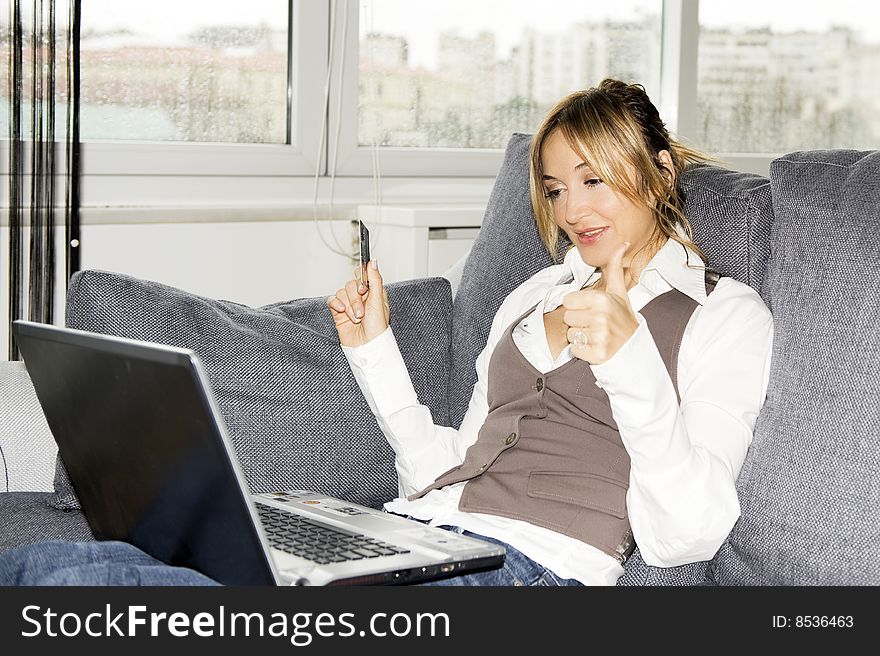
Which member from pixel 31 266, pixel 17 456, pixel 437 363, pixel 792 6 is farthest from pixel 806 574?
pixel 792 6

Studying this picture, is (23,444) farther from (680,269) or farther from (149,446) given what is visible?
(680,269)

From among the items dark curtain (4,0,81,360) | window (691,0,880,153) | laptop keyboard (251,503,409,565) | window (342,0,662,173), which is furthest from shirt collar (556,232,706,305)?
window (691,0,880,153)

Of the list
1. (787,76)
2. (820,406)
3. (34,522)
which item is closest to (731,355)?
(820,406)

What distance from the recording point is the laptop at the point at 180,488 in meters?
0.98

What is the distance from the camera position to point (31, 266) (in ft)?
7.60

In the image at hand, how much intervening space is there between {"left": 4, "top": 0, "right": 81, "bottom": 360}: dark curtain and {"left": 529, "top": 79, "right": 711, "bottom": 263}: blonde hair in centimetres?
119

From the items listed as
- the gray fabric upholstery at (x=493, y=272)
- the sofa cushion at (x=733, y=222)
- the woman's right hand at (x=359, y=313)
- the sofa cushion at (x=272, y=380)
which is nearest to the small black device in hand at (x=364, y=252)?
the woman's right hand at (x=359, y=313)

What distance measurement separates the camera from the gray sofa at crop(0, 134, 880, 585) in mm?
1262

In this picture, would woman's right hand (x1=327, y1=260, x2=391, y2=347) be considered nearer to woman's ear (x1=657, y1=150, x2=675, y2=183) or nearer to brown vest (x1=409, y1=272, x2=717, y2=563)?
brown vest (x1=409, y1=272, x2=717, y2=563)

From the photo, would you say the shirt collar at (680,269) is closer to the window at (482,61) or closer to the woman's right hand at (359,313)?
the woman's right hand at (359,313)

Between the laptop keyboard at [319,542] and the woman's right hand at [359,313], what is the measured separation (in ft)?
1.20

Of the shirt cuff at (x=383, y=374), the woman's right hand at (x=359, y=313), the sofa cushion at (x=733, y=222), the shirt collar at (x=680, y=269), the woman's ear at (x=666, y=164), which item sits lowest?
the shirt cuff at (x=383, y=374)

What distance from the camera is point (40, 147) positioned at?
90.0 inches

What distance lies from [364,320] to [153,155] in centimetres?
120
